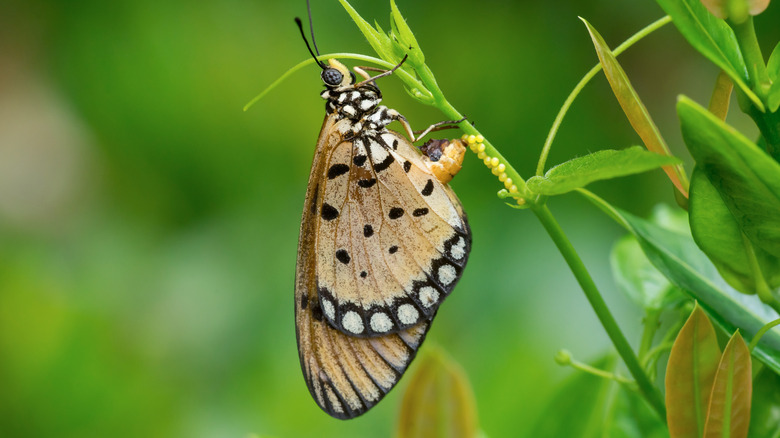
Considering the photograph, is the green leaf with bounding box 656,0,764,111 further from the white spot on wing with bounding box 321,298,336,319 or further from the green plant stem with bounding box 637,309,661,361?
the white spot on wing with bounding box 321,298,336,319

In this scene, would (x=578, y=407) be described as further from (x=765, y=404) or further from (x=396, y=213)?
(x=396, y=213)

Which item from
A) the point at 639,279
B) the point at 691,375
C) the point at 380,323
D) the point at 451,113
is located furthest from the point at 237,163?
the point at 691,375

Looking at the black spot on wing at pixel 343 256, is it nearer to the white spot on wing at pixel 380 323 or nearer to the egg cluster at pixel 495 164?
the white spot on wing at pixel 380 323

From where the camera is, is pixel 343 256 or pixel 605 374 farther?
pixel 343 256

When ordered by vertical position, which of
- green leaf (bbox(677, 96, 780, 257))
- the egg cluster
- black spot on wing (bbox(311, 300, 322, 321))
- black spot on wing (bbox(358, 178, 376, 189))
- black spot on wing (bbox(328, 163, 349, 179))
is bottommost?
green leaf (bbox(677, 96, 780, 257))

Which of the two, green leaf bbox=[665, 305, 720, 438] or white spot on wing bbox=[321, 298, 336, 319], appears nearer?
green leaf bbox=[665, 305, 720, 438]

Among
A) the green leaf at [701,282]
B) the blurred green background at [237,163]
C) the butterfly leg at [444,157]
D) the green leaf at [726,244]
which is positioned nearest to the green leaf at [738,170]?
the green leaf at [726,244]

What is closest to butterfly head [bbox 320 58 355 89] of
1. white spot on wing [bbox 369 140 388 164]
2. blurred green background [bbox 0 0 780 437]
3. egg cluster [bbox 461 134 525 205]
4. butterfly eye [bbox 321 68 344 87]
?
butterfly eye [bbox 321 68 344 87]
